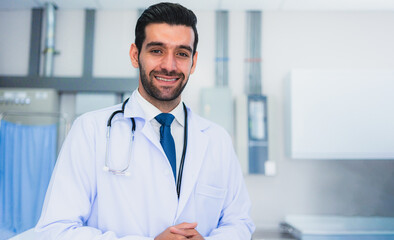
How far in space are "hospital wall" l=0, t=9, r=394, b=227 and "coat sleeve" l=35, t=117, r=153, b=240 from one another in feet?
4.96

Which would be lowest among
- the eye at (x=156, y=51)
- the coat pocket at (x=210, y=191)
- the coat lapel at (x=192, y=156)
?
the coat pocket at (x=210, y=191)

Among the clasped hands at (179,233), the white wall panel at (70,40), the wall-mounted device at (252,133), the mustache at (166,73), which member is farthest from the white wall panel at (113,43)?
the clasped hands at (179,233)

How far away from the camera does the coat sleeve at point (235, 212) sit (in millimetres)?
857

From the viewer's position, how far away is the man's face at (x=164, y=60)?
2.73ft

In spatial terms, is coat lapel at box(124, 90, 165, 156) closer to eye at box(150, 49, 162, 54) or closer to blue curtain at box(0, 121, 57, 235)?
eye at box(150, 49, 162, 54)

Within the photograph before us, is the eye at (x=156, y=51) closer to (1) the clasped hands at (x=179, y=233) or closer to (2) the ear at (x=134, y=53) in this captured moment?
(2) the ear at (x=134, y=53)

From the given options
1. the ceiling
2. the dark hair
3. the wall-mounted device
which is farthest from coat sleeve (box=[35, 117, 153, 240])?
the ceiling

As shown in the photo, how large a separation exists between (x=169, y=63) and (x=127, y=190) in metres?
0.38

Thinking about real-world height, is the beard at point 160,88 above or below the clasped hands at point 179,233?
above

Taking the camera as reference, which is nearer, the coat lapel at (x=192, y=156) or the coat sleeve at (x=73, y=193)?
the coat sleeve at (x=73, y=193)

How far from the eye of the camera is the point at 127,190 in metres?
0.81

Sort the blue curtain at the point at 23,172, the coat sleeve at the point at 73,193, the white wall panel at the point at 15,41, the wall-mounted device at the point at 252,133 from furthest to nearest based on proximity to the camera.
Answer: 1. the white wall panel at the point at 15,41
2. the wall-mounted device at the point at 252,133
3. the blue curtain at the point at 23,172
4. the coat sleeve at the point at 73,193

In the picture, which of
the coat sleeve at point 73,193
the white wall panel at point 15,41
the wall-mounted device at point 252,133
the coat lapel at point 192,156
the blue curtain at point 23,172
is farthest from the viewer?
the white wall panel at point 15,41

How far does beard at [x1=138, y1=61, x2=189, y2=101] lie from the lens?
Result: 2.76ft
